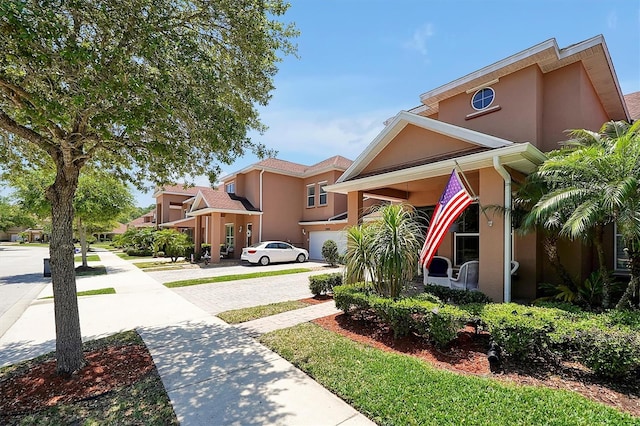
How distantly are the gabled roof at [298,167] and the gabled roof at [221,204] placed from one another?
249cm

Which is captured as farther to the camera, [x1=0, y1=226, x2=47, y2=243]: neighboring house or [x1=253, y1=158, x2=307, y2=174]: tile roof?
[x1=0, y1=226, x2=47, y2=243]: neighboring house

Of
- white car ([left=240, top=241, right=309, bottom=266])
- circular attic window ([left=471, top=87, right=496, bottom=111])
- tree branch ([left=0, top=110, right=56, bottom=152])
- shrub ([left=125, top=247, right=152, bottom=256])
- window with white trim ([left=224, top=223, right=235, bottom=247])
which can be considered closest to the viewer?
tree branch ([left=0, top=110, right=56, bottom=152])

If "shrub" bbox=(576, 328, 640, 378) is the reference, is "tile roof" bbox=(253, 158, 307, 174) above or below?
above

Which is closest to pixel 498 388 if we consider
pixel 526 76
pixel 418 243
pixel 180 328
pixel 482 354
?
pixel 482 354

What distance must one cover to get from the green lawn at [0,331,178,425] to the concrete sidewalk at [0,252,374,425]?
164 mm

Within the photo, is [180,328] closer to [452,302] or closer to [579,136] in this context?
[452,302]

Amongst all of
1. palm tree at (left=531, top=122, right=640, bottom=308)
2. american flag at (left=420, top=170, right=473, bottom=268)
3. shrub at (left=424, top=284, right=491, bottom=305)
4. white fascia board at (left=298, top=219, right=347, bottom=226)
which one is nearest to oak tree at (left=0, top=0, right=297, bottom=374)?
american flag at (left=420, top=170, right=473, bottom=268)

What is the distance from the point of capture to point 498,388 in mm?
3861

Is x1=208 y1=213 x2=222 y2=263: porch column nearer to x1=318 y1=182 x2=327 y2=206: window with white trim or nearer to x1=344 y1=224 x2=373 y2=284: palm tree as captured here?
x1=318 y1=182 x2=327 y2=206: window with white trim

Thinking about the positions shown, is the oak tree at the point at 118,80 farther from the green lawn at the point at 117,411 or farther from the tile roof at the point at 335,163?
the tile roof at the point at 335,163

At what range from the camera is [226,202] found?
22.2m

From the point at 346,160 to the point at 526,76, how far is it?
14530 millimetres

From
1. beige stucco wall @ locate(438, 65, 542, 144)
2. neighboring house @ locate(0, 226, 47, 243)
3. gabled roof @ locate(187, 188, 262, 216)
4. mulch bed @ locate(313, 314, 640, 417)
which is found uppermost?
beige stucco wall @ locate(438, 65, 542, 144)

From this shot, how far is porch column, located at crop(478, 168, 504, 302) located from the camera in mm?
7281
